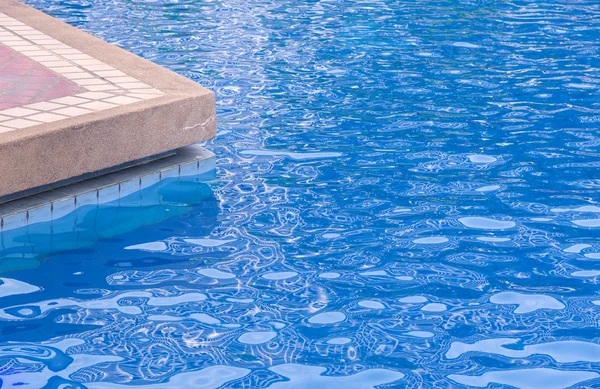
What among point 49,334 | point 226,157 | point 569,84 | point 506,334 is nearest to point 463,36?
point 569,84

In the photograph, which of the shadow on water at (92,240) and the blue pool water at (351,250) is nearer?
the blue pool water at (351,250)

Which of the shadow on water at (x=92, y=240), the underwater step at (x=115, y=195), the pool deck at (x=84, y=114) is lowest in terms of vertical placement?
the shadow on water at (x=92, y=240)

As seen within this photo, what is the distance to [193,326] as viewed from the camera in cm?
422

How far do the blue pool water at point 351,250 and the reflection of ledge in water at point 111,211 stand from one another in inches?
1.1

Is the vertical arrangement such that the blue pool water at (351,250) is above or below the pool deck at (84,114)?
below

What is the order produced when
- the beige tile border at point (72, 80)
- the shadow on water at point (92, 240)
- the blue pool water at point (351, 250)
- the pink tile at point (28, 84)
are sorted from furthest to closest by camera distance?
the pink tile at point (28, 84), the beige tile border at point (72, 80), the shadow on water at point (92, 240), the blue pool water at point (351, 250)

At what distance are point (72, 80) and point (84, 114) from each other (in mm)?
853

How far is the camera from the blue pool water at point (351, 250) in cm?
394

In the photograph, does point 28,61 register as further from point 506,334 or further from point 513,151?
point 506,334

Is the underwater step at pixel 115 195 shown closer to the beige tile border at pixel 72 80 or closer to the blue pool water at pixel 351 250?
the blue pool water at pixel 351 250

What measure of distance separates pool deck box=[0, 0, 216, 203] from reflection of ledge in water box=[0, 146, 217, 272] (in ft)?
0.46

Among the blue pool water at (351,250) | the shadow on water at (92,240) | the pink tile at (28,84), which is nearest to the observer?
the blue pool water at (351,250)

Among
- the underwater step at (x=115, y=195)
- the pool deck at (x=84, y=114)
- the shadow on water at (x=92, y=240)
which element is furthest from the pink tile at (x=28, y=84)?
the shadow on water at (x=92, y=240)

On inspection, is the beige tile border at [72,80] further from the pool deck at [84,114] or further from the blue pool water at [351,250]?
the blue pool water at [351,250]
